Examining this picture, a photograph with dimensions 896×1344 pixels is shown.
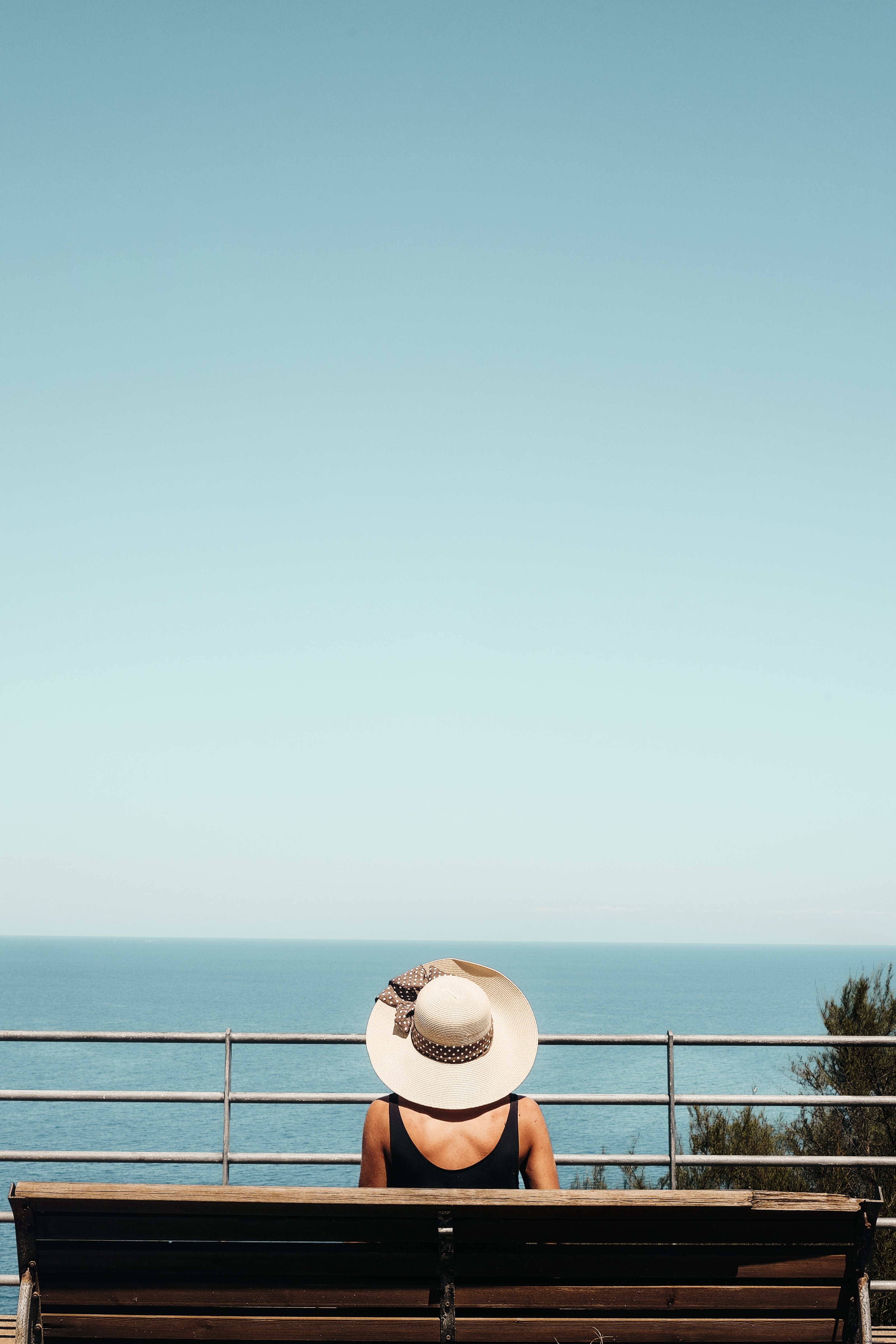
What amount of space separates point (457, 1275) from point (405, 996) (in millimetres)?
871

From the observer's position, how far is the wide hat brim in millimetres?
3045

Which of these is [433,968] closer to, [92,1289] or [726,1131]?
[92,1289]

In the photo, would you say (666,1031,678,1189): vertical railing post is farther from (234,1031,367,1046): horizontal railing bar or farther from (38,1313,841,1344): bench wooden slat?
(38,1313,841,1344): bench wooden slat

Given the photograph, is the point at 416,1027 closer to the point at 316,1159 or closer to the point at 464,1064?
the point at 464,1064

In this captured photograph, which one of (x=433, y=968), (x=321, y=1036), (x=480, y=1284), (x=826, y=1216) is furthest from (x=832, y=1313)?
(x=321, y=1036)

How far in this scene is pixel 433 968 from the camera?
136 inches

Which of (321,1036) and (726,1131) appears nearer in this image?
(321,1036)

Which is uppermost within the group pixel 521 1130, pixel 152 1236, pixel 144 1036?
pixel 144 1036

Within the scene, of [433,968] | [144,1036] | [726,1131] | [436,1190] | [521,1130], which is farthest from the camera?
[726,1131]

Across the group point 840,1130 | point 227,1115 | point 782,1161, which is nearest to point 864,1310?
point 782,1161

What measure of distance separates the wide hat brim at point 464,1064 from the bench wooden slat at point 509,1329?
0.54m

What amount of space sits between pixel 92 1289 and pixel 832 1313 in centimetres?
165

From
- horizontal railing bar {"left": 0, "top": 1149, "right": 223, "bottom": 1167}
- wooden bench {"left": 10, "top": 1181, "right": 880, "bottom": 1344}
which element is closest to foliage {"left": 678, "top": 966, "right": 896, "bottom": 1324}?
horizontal railing bar {"left": 0, "top": 1149, "right": 223, "bottom": 1167}

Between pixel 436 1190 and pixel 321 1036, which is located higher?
pixel 321 1036
